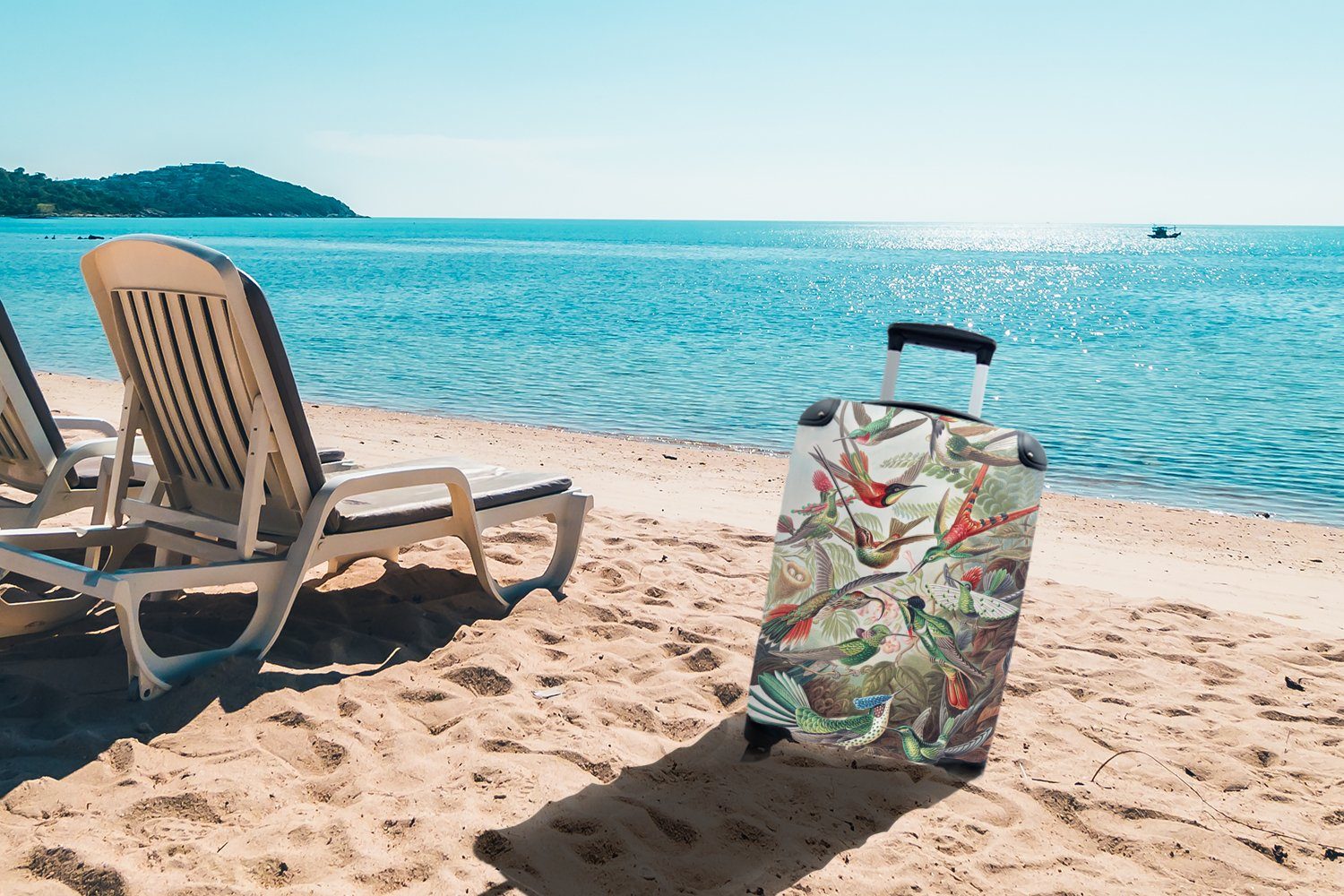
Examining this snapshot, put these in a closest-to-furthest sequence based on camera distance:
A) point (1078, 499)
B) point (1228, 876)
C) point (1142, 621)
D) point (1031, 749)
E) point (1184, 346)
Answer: point (1228, 876) → point (1031, 749) → point (1142, 621) → point (1078, 499) → point (1184, 346)

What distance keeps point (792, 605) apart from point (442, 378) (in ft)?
50.5

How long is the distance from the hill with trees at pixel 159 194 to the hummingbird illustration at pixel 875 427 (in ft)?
461

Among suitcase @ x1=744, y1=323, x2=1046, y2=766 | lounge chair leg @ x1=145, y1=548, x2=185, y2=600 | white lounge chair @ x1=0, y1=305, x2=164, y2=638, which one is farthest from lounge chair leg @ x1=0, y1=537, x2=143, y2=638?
suitcase @ x1=744, y1=323, x2=1046, y2=766

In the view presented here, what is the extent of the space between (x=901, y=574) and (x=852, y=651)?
0.27 m

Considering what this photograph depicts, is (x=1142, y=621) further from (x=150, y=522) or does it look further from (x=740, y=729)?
(x=150, y=522)

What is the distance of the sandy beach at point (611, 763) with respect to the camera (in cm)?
249

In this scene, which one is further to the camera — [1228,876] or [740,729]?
[740,729]

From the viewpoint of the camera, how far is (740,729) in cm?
332

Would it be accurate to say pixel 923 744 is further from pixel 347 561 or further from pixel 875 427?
pixel 347 561

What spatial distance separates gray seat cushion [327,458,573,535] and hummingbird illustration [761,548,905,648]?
158cm

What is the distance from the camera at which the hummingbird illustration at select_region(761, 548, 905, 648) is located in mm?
2938

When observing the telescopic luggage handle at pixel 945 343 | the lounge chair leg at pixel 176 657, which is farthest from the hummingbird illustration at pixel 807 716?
the lounge chair leg at pixel 176 657

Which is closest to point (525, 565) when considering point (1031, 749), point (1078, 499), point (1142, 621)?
point (1031, 749)

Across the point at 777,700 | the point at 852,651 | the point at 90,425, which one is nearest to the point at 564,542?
the point at 777,700
